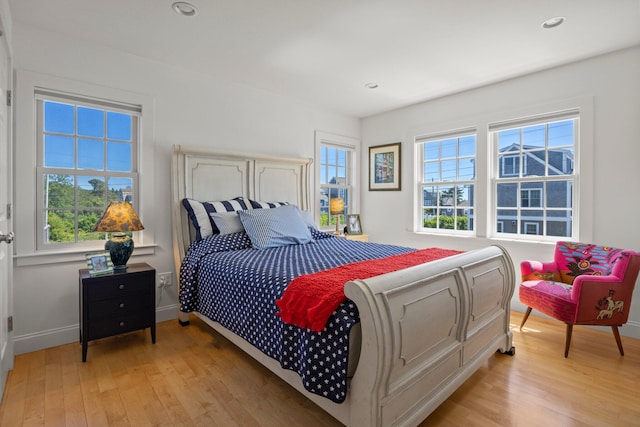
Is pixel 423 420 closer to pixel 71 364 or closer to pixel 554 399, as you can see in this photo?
pixel 554 399

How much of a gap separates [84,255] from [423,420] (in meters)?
2.82

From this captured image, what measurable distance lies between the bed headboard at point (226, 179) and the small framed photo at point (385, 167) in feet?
3.82

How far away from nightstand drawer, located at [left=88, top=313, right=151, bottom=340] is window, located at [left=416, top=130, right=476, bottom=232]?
11.3ft

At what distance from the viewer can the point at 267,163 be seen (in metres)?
3.83

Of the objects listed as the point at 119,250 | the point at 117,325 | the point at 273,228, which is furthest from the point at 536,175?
the point at 117,325

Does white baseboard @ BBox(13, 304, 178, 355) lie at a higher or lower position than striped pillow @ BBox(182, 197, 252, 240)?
lower

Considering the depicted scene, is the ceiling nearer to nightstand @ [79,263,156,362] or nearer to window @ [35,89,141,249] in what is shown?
window @ [35,89,141,249]

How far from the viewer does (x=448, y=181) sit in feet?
13.7

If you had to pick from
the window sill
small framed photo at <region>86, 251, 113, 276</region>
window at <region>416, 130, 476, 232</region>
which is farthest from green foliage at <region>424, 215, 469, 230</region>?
the window sill

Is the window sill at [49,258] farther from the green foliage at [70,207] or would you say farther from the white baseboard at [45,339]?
the white baseboard at [45,339]

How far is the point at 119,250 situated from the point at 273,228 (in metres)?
1.22

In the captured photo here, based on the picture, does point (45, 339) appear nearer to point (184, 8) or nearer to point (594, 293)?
point (184, 8)

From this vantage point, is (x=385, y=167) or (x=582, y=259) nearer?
(x=582, y=259)

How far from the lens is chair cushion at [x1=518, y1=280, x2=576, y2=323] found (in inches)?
96.9
